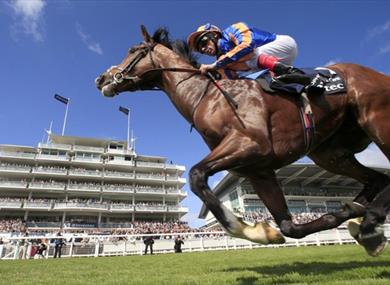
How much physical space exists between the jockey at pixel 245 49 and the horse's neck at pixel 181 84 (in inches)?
8.6

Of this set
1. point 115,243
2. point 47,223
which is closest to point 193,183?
point 115,243

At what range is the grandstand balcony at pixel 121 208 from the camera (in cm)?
5300

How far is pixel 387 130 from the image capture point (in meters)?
3.54

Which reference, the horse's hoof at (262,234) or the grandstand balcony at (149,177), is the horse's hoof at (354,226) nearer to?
the horse's hoof at (262,234)

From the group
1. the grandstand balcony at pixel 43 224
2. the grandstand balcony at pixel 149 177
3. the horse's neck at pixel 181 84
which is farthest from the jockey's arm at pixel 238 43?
the grandstand balcony at pixel 149 177

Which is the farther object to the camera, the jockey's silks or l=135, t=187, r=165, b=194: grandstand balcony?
l=135, t=187, r=165, b=194: grandstand balcony

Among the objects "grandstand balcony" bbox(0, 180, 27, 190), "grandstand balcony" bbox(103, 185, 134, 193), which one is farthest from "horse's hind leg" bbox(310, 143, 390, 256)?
"grandstand balcony" bbox(0, 180, 27, 190)

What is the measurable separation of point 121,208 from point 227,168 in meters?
52.9

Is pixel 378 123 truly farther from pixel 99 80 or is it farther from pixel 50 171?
pixel 50 171

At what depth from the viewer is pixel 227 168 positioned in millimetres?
3236

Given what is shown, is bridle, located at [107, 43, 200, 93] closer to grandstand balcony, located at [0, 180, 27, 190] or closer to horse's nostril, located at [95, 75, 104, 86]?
horse's nostril, located at [95, 75, 104, 86]

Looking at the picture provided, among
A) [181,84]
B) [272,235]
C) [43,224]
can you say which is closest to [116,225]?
[43,224]

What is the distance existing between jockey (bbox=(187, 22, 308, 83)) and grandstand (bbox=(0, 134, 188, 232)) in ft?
158

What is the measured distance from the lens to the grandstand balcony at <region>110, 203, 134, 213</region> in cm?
5300
